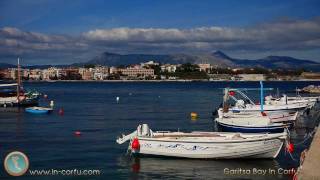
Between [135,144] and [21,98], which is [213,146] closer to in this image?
[135,144]

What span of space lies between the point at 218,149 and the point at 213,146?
1.02 ft

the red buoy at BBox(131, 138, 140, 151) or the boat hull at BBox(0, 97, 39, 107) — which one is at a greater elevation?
the red buoy at BBox(131, 138, 140, 151)

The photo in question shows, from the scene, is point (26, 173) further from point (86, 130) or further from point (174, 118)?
point (174, 118)

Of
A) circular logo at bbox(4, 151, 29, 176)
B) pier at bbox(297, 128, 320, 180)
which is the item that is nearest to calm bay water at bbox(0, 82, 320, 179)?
circular logo at bbox(4, 151, 29, 176)

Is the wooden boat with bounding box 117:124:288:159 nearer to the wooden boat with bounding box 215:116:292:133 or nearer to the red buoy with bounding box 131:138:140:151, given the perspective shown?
the red buoy with bounding box 131:138:140:151

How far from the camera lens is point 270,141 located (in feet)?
85.9

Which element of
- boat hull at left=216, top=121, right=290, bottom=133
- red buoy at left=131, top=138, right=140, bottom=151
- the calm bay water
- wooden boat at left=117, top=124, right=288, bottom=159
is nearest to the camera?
the calm bay water

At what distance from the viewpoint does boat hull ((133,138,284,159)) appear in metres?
26.1

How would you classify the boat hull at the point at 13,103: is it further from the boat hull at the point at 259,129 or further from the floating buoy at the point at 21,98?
the boat hull at the point at 259,129

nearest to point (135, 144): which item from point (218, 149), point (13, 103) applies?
point (218, 149)

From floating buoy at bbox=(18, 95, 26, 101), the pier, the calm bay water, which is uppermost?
the pier

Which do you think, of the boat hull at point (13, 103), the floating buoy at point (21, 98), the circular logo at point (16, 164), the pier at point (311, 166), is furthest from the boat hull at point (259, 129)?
the floating buoy at point (21, 98)

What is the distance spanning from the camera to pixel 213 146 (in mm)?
26141

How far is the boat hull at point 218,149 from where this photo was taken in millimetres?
26062
